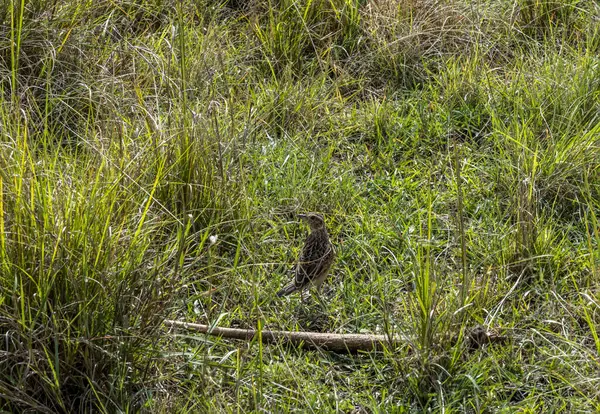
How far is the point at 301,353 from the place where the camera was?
4402mm

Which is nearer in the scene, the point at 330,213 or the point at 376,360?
the point at 376,360

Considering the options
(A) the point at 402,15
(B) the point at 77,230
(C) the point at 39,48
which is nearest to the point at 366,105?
(A) the point at 402,15

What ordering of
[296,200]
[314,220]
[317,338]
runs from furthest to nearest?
[296,200] → [314,220] → [317,338]

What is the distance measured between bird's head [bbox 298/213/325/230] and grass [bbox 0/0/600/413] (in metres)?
0.16

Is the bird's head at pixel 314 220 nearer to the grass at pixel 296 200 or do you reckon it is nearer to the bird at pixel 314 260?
the bird at pixel 314 260

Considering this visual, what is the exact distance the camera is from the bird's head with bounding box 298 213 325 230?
4963 millimetres

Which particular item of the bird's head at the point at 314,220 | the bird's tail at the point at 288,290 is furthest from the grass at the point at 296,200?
the bird's head at the point at 314,220

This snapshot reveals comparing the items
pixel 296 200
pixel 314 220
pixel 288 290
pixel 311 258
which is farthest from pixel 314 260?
pixel 296 200

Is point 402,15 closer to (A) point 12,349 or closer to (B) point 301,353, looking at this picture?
(B) point 301,353

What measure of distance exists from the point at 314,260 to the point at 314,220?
0.35 meters

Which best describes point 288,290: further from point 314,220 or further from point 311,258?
point 314,220

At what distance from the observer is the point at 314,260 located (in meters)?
4.69

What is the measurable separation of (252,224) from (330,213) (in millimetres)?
575

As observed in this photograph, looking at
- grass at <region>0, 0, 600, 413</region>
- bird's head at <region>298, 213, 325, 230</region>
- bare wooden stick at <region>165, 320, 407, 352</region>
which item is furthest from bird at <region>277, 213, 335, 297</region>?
bare wooden stick at <region>165, 320, 407, 352</region>
